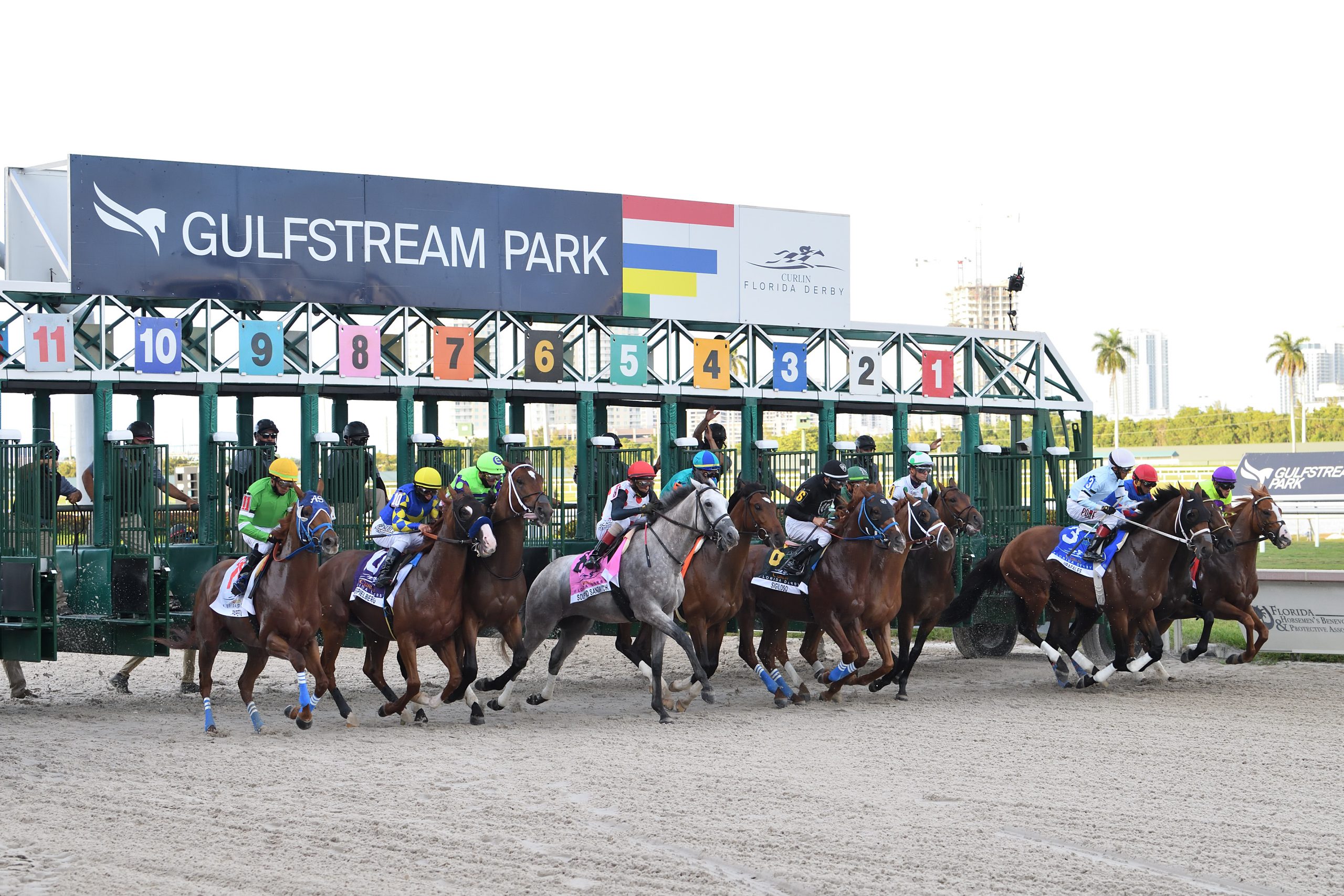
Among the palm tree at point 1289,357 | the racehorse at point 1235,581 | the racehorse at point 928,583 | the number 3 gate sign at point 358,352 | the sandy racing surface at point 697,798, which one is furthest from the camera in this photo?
the palm tree at point 1289,357

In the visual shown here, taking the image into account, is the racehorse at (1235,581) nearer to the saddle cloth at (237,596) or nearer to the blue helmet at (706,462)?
the blue helmet at (706,462)

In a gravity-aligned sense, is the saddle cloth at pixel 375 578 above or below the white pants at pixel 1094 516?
below

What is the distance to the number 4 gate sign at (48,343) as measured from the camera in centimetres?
1114

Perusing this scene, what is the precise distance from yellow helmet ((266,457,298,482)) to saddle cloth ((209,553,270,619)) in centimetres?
49

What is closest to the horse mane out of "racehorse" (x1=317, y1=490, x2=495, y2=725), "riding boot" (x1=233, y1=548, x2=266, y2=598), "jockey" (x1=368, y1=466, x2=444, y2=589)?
"racehorse" (x1=317, y1=490, x2=495, y2=725)

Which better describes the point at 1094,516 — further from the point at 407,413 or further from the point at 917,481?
the point at 407,413

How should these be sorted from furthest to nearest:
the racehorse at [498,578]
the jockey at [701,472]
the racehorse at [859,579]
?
1. the racehorse at [859,579]
2. the jockey at [701,472]
3. the racehorse at [498,578]

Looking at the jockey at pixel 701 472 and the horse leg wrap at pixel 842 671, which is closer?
the jockey at pixel 701 472

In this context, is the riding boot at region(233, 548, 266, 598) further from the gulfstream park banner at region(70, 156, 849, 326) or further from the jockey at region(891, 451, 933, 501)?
the jockey at region(891, 451, 933, 501)

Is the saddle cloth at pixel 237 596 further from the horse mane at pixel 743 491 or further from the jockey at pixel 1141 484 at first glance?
the jockey at pixel 1141 484

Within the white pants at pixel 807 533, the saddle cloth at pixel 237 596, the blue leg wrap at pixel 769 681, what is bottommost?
the blue leg wrap at pixel 769 681

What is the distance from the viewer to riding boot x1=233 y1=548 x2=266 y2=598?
8.67 meters

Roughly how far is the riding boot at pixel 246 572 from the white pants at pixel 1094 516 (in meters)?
6.19

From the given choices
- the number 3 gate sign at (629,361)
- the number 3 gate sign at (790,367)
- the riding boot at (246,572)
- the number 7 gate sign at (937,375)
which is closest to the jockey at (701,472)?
the riding boot at (246,572)
